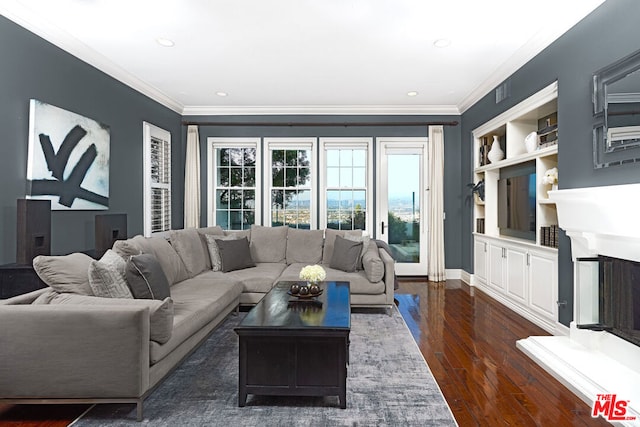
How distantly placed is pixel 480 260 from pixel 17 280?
5431mm

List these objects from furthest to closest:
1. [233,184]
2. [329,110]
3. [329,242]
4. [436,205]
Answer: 1. [233,184]
2. [329,110]
3. [436,205]
4. [329,242]

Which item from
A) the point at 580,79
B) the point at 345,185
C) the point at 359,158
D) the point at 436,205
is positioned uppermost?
the point at 580,79

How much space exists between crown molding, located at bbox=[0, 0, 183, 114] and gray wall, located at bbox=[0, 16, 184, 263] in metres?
0.06

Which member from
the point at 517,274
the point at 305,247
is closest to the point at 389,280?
the point at 305,247

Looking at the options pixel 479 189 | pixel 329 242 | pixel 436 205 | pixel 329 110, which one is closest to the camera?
pixel 329 242

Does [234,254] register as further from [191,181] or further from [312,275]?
[191,181]

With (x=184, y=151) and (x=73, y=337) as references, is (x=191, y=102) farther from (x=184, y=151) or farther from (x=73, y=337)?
(x=73, y=337)

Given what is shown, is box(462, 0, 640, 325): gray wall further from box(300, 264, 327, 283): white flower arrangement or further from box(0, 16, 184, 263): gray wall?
box(0, 16, 184, 263): gray wall

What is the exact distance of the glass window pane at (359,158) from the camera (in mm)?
6715

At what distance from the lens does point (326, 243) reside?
17.2 feet

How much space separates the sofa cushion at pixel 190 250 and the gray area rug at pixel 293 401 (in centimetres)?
134

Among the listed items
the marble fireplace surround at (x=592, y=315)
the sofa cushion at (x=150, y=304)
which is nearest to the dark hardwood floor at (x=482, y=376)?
the marble fireplace surround at (x=592, y=315)

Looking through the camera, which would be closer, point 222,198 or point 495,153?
point 495,153

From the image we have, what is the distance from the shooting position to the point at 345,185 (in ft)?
22.0
